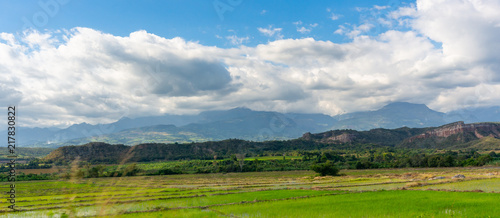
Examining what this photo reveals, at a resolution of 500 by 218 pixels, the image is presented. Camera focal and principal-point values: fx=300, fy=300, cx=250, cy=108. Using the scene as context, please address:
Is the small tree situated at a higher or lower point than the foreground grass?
lower

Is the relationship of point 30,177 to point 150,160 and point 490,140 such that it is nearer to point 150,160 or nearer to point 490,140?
point 150,160

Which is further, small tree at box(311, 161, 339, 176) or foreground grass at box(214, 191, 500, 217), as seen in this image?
small tree at box(311, 161, 339, 176)

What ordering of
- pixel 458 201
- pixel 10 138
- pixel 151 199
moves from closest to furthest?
pixel 10 138 → pixel 458 201 → pixel 151 199

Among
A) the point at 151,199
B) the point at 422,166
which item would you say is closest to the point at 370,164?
the point at 422,166

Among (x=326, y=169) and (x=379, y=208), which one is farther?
(x=326, y=169)

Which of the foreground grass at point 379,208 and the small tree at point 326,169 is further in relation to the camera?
the small tree at point 326,169

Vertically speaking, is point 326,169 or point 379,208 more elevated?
point 379,208

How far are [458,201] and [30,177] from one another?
8899cm

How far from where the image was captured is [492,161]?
95.4 metres

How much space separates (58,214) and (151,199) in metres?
9.55

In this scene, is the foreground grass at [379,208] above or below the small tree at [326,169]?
above

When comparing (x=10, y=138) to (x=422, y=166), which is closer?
(x=10, y=138)

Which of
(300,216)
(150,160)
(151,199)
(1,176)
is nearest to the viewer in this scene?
(300,216)

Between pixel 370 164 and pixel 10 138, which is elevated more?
pixel 10 138
